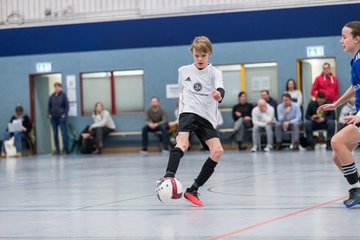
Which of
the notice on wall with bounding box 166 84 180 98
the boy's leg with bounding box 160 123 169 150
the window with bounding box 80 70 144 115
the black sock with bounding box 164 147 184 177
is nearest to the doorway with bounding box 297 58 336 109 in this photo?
the notice on wall with bounding box 166 84 180 98

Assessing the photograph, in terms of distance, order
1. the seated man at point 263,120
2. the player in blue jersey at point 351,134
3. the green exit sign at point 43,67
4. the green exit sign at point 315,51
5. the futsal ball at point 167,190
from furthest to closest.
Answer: the green exit sign at point 43,67 → the green exit sign at point 315,51 → the seated man at point 263,120 → the futsal ball at point 167,190 → the player in blue jersey at point 351,134

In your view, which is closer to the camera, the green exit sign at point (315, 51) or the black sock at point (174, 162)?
the black sock at point (174, 162)

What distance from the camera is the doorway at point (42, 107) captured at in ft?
93.7

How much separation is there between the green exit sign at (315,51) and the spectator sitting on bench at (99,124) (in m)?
6.80

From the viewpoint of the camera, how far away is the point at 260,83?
84.5 ft

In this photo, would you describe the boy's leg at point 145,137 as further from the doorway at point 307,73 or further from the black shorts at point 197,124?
the black shorts at point 197,124

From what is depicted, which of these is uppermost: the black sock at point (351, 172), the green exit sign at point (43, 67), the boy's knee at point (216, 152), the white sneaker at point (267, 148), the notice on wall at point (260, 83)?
the green exit sign at point (43, 67)

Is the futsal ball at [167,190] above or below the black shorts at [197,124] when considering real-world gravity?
below

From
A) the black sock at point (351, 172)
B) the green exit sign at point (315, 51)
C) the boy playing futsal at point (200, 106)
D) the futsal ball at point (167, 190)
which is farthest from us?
the green exit sign at point (315, 51)

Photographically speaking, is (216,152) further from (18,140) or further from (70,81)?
(70,81)

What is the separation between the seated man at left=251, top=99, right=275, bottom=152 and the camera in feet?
76.5

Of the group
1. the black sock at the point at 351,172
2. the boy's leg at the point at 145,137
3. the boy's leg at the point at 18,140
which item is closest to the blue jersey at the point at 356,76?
the black sock at the point at 351,172

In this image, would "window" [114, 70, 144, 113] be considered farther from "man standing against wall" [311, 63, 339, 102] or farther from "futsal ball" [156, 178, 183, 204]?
"futsal ball" [156, 178, 183, 204]

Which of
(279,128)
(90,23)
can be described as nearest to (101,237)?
(279,128)
